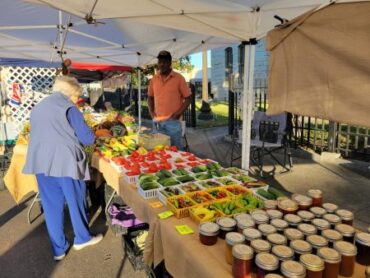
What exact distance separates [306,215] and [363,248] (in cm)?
28

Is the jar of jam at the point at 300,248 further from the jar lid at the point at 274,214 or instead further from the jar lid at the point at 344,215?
the jar lid at the point at 344,215

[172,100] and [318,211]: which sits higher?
[172,100]

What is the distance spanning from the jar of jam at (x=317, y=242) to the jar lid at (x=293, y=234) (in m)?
0.04

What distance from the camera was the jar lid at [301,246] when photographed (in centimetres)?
117

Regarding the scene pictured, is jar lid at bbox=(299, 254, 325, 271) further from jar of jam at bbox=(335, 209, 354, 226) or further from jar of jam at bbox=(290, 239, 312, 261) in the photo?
jar of jam at bbox=(335, 209, 354, 226)

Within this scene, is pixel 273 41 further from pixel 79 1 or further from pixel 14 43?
pixel 14 43

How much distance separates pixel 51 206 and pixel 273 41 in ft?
7.97

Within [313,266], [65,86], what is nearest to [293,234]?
[313,266]

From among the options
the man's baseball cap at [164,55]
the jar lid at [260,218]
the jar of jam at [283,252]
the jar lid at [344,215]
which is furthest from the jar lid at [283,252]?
the man's baseball cap at [164,55]

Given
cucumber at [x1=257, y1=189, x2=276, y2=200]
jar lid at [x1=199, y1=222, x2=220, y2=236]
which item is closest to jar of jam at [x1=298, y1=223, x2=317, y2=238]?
jar lid at [x1=199, y1=222, x2=220, y2=236]

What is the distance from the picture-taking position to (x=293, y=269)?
3.51ft

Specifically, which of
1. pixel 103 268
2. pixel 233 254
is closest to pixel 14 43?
pixel 103 268

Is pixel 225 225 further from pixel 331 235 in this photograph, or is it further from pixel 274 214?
pixel 331 235

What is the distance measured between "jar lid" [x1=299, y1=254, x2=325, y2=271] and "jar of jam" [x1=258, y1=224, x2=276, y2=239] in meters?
0.19
